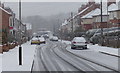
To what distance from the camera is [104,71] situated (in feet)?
44.1

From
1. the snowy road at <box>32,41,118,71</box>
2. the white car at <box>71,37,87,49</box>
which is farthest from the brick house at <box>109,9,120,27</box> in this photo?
the snowy road at <box>32,41,118,71</box>

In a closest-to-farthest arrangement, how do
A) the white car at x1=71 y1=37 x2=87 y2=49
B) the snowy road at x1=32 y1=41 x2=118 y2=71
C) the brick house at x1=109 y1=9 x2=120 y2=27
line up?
the snowy road at x1=32 y1=41 x2=118 y2=71, the white car at x1=71 y1=37 x2=87 y2=49, the brick house at x1=109 y1=9 x2=120 y2=27

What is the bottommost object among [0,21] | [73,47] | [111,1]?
[73,47]

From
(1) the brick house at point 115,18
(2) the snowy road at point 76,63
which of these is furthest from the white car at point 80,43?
(1) the brick house at point 115,18

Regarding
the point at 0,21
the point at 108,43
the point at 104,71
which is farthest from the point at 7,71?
the point at 0,21

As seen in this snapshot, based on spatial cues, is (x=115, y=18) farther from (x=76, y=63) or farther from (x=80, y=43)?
(x=76, y=63)

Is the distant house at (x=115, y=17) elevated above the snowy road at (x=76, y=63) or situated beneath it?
elevated above

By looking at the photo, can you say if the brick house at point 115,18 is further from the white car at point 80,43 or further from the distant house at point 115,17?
the white car at point 80,43

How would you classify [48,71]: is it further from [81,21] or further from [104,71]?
[81,21]

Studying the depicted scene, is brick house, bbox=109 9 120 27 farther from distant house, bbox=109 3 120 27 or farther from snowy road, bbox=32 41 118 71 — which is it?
snowy road, bbox=32 41 118 71

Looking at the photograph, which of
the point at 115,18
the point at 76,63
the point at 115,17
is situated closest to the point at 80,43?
the point at 76,63

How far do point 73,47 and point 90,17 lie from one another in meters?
51.7

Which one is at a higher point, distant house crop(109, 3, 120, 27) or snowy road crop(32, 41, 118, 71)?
distant house crop(109, 3, 120, 27)

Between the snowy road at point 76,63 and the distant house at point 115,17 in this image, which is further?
the distant house at point 115,17
